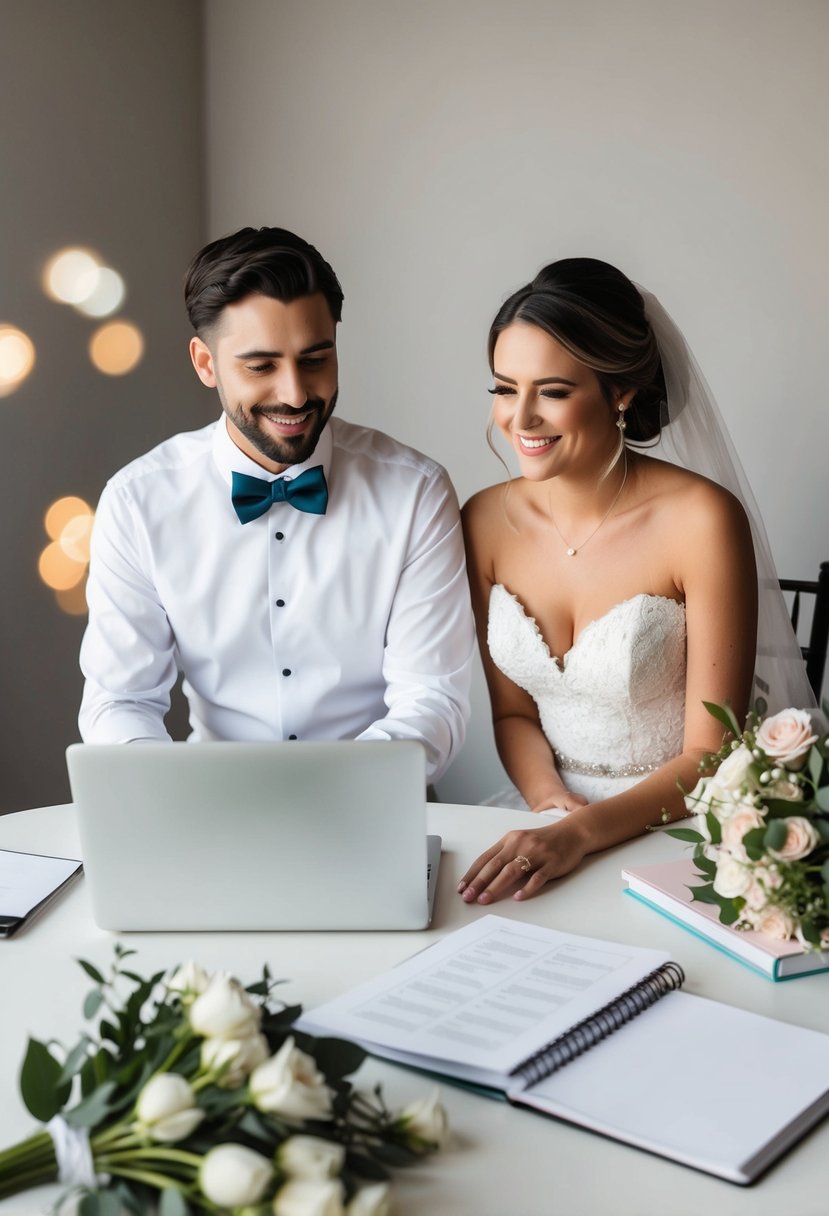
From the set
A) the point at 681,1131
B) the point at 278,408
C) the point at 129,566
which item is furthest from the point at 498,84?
the point at 681,1131

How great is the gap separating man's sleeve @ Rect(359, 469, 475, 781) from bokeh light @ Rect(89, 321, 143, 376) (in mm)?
1474

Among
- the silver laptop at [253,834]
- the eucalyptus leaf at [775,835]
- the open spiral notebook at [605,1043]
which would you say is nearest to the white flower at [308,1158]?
the open spiral notebook at [605,1043]

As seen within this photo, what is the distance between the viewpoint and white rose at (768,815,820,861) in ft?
4.22

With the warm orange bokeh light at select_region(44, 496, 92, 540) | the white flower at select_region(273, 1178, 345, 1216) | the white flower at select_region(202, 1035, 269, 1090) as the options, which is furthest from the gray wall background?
the white flower at select_region(273, 1178, 345, 1216)

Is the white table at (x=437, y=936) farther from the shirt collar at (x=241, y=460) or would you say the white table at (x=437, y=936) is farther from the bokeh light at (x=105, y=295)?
the bokeh light at (x=105, y=295)

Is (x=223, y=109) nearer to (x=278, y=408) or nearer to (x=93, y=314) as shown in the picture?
(x=93, y=314)

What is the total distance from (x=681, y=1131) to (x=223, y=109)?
11.7 feet

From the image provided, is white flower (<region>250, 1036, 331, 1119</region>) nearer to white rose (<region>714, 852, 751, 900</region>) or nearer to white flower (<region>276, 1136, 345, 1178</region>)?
white flower (<region>276, 1136, 345, 1178</region>)

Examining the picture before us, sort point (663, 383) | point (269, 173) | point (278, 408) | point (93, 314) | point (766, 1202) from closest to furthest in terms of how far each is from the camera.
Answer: point (766, 1202) → point (278, 408) → point (663, 383) → point (93, 314) → point (269, 173)

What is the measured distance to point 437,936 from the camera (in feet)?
4.62

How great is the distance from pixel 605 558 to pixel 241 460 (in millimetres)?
776

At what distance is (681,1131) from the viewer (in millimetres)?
1024

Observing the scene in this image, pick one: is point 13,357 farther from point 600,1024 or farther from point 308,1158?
point 308,1158

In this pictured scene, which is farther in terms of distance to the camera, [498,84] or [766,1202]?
[498,84]
